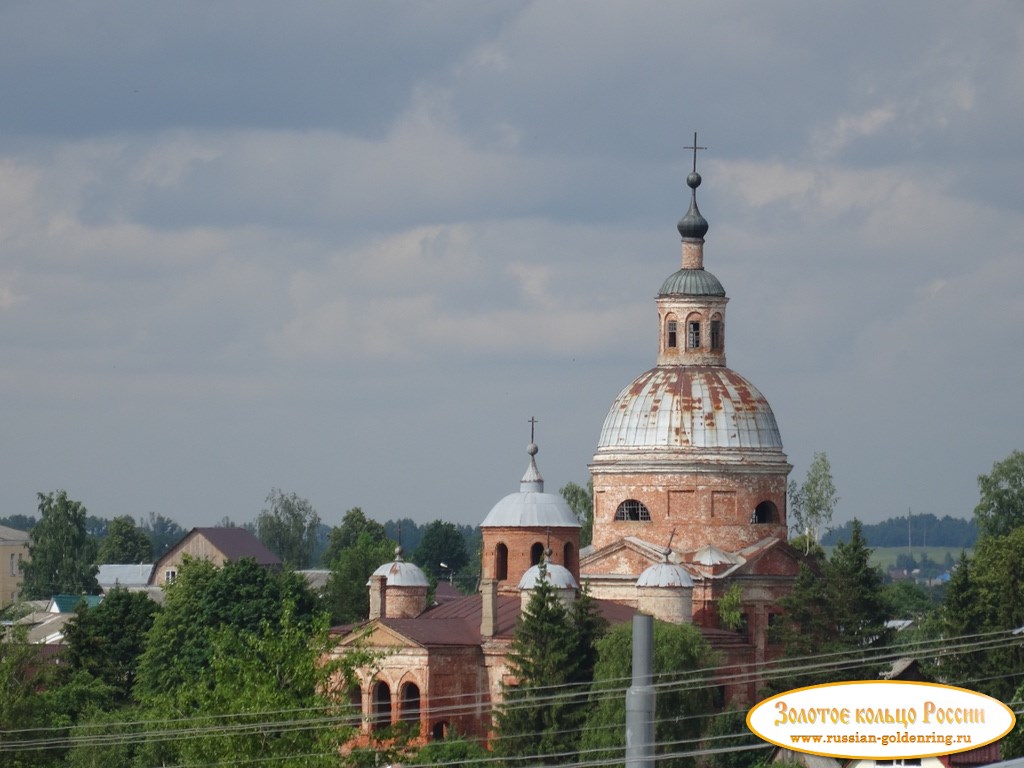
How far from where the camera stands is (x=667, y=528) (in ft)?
206

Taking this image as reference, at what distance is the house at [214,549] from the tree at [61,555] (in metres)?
10.7

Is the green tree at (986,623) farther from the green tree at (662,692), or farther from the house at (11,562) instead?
the house at (11,562)

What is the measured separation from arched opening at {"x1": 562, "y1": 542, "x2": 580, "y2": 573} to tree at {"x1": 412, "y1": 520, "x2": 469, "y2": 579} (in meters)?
63.4

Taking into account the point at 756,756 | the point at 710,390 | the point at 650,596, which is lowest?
the point at 756,756

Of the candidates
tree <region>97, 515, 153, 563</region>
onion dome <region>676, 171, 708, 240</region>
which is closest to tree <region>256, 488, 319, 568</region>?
tree <region>97, 515, 153, 563</region>

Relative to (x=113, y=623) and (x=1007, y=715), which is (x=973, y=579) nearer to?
(x=113, y=623)

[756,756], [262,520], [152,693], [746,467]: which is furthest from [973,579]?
[262,520]

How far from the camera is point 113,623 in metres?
65.3

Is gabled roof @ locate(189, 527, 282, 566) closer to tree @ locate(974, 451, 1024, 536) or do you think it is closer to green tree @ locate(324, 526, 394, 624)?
green tree @ locate(324, 526, 394, 624)

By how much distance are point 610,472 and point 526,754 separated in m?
15.5

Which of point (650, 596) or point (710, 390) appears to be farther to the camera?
point (710, 390)

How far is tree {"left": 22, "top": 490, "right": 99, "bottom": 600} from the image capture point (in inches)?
4092

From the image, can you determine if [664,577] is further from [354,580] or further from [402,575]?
[354,580]

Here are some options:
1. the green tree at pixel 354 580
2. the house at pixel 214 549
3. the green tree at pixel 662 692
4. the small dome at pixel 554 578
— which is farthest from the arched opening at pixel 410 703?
the house at pixel 214 549
